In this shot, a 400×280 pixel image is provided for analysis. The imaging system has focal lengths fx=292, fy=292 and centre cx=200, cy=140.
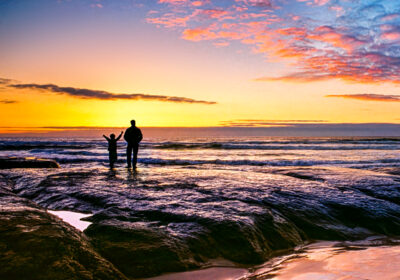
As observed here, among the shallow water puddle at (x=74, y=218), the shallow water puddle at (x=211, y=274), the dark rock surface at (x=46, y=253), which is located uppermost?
the dark rock surface at (x=46, y=253)

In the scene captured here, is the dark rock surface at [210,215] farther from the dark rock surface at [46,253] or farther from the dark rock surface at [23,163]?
the dark rock surface at [23,163]

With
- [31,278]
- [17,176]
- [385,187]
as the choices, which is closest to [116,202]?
[31,278]

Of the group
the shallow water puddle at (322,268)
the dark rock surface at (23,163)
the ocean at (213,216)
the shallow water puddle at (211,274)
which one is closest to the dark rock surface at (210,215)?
the ocean at (213,216)

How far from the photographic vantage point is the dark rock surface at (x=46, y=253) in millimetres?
3117

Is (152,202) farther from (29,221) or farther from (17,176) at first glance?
(17,176)

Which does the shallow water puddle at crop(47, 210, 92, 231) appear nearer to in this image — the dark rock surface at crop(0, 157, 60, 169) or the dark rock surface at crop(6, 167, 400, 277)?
the dark rock surface at crop(6, 167, 400, 277)

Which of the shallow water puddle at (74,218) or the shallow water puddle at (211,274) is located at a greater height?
the shallow water puddle at (74,218)

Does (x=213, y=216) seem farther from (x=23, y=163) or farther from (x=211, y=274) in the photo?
(x=23, y=163)

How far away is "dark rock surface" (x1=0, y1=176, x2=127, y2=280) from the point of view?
3.12 metres

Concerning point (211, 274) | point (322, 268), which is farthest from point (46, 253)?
point (322, 268)

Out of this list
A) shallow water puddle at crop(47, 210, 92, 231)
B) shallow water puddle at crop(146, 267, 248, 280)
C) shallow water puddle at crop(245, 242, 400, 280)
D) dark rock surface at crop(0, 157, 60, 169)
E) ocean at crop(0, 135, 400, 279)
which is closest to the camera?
shallow water puddle at crop(245, 242, 400, 280)

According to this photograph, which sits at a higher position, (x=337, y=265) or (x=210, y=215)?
(x=210, y=215)

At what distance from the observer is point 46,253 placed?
11.1 ft

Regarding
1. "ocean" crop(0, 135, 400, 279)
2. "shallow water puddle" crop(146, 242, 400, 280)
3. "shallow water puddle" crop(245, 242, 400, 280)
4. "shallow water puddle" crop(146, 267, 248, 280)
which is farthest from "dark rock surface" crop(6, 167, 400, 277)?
"shallow water puddle" crop(245, 242, 400, 280)
